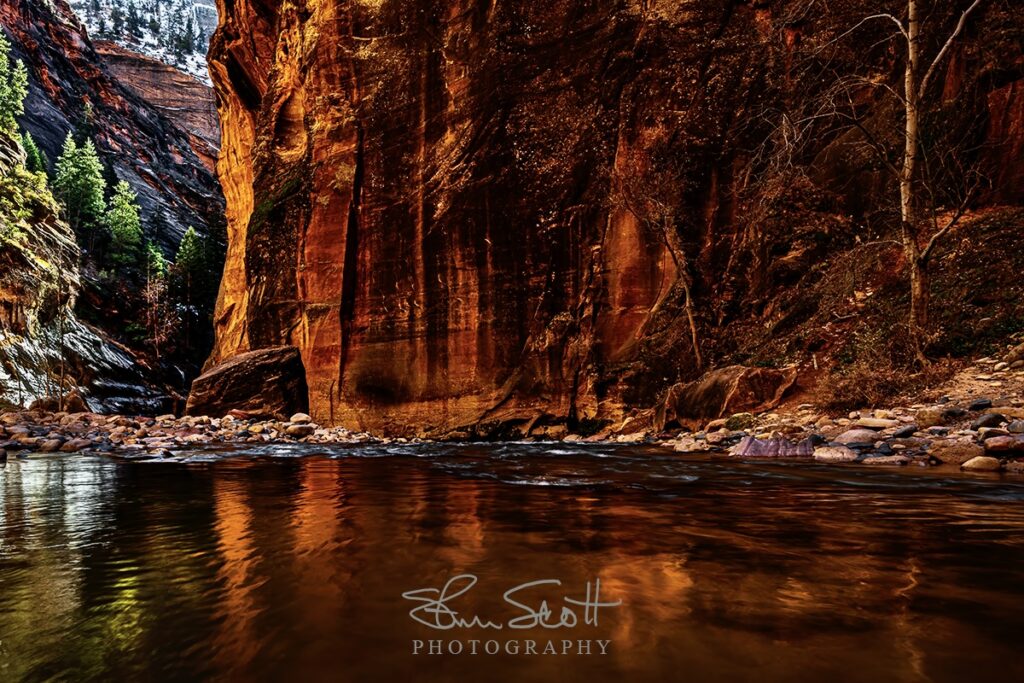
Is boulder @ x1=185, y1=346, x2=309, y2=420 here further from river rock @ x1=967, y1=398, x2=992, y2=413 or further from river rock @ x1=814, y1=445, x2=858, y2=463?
river rock @ x1=967, y1=398, x2=992, y2=413

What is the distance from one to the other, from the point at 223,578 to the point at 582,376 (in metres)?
14.6

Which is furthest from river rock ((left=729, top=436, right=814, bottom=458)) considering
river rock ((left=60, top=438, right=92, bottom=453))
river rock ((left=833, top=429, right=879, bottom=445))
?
river rock ((left=60, top=438, right=92, bottom=453))

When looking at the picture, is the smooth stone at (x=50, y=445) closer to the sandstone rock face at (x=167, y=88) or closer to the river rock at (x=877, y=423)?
the river rock at (x=877, y=423)

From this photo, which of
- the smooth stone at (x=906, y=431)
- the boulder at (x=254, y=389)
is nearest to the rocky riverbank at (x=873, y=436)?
the smooth stone at (x=906, y=431)

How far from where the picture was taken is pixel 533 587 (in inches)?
74.5

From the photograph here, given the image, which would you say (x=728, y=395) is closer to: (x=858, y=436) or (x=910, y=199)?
(x=858, y=436)

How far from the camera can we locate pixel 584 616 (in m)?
1.63

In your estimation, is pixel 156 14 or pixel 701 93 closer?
pixel 701 93

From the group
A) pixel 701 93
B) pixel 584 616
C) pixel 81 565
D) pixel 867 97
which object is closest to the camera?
pixel 584 616

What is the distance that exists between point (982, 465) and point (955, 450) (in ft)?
1.38

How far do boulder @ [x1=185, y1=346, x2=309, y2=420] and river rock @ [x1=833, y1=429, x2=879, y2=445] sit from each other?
676 inches

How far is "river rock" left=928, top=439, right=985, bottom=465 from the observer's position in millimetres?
4773

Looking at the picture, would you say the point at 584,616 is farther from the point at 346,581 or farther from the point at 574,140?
the point at 574,140

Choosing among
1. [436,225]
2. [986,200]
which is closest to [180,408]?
[436,225]
